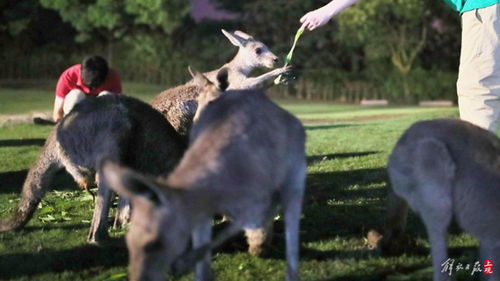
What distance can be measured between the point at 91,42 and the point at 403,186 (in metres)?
29.9

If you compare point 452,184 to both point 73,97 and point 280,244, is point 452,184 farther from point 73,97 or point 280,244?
point 73,97

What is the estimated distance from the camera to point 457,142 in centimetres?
315

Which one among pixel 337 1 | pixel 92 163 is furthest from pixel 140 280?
pixel 337 1

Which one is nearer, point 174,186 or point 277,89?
point 174,186

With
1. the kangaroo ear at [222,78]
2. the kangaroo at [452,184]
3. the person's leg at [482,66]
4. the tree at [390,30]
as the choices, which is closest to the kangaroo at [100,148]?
the kangaroo ear at [222,78]

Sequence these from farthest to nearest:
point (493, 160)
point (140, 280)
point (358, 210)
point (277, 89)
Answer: point (277, 89) < point (358, 210) < point (493, 160) < point (140, 280)

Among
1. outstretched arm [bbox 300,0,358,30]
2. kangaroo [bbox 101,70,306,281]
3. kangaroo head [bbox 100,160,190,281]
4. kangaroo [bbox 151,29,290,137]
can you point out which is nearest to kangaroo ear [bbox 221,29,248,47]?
kangaroo [bbox 151,29,290,137]

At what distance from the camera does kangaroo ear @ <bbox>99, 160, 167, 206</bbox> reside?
2.21 meters

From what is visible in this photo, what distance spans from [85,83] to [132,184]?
167 inches

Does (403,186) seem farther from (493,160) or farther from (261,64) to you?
(261,64)

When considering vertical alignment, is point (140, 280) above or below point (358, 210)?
above

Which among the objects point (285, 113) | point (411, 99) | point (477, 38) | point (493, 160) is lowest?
point (411, 99)

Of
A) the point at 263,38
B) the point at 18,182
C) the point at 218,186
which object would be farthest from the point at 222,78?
the point at 263,38

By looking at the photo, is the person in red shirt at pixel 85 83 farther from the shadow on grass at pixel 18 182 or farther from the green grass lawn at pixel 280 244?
the green grass lawn at pixel 280 244
